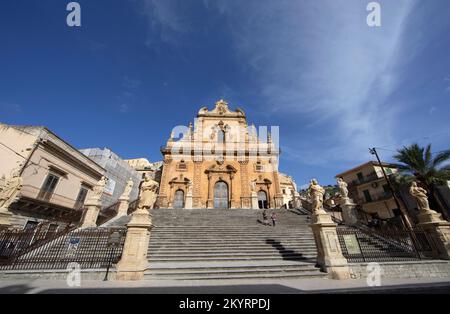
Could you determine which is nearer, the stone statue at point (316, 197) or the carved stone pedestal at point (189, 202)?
A: the stone statue at point (316, 197)

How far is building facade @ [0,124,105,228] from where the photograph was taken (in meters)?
13.2

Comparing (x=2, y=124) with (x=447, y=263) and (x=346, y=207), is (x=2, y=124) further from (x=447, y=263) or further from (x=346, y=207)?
(x=447, y=263)

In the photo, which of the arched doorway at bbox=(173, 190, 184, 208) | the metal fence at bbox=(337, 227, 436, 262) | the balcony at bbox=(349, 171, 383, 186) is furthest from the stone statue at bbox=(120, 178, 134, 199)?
the balcony at bbox=(349, 171, 383, 186)

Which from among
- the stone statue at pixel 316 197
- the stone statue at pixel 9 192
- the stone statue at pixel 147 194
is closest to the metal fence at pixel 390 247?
the stone statue at pixel 316 197

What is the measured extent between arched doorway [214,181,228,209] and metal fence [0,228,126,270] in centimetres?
1373

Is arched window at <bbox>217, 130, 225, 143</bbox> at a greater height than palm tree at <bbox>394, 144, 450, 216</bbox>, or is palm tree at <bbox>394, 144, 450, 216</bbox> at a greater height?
arched window at <bbox>217, 130, 225, 143</bbox>

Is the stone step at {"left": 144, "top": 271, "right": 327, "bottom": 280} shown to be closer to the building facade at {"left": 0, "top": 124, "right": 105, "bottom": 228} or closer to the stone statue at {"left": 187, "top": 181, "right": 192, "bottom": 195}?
the building facade at {"left": 0, "top": 124, "right": 105, "bottom": 228}

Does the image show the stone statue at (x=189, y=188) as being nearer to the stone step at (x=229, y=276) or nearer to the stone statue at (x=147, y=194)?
the stone statue at (x=147, y=194)

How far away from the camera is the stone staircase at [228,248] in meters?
6.14

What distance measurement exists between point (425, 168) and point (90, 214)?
81.5 ft

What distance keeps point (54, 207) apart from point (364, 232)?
20622 millimetres

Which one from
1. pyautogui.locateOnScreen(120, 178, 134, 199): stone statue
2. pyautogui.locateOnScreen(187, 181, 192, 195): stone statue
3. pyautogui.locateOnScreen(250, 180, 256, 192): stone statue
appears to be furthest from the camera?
pyautogui.locateOnScreen(250, 180, 256, 192): stone statue

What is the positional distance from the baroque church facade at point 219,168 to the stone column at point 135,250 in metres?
12.0

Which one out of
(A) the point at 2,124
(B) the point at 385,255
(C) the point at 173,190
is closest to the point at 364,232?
(B) the point at 385,255
